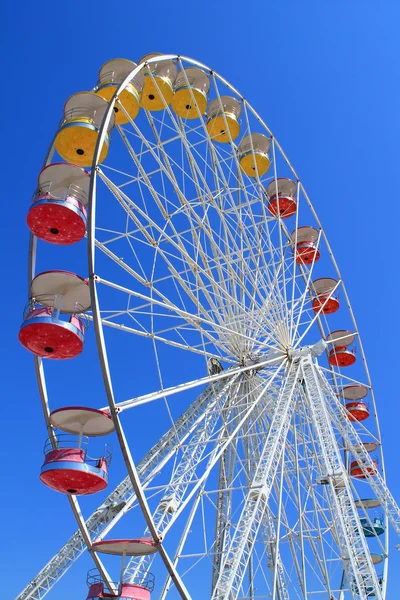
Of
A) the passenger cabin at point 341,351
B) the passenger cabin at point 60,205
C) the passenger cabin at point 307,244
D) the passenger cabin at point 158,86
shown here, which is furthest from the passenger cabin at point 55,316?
the passenger cabin at point 341,351

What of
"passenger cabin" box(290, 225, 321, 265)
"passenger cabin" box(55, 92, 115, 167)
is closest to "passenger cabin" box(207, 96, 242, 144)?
"passenger cabin" box(290, 225, 321, 265)

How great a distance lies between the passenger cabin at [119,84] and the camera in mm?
13812

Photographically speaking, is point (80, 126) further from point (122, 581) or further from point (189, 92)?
point (122, 581)

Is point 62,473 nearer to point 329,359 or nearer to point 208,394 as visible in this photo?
point 208,394

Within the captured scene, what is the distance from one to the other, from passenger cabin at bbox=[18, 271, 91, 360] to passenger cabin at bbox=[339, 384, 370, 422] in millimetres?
12023

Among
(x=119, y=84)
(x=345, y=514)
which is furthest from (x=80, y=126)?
(x=345, y=514)

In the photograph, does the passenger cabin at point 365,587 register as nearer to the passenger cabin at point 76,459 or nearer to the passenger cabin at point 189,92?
the passenger cabin at point 76,459

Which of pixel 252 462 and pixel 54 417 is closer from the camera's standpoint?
pixel 54 417

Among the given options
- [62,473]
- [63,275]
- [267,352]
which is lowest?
[62,473]

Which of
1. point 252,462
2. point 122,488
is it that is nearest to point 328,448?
point 252,462

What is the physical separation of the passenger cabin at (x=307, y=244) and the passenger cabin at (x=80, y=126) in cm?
862

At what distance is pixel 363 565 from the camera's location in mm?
12703

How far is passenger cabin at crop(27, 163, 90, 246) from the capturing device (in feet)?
37.6

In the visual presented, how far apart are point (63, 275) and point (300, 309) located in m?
7.86
